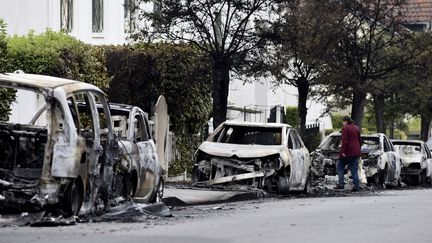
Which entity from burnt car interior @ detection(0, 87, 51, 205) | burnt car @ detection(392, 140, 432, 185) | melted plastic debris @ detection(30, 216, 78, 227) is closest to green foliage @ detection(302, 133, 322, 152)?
burnt car @ detection(392, 140, 432, 185)

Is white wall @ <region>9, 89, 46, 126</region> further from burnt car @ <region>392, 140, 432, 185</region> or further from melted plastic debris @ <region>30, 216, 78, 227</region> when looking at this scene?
burnt car @ <region>392, 140, 432, 185</region>

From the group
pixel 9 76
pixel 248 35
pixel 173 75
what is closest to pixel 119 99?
pixel 173 75

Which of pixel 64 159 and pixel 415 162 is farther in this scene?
pixel 415 162

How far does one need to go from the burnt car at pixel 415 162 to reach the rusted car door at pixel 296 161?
10.2 meters

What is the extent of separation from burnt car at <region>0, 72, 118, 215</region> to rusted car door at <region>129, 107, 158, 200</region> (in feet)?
3.22

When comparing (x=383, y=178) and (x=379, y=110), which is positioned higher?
(x=379, y=110)

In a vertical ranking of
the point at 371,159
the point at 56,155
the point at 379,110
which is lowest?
the point at 371,159

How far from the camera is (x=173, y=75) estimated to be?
27094 mm

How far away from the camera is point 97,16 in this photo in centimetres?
3188

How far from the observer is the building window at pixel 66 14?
99.6ft

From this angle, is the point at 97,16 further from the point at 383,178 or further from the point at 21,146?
the point at 21,146

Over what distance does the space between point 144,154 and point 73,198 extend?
9.48 feet

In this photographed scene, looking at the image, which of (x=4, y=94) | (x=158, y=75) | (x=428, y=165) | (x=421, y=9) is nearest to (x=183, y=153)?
(x=158, y=75)

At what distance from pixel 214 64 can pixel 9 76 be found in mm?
12740
